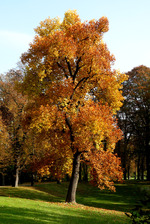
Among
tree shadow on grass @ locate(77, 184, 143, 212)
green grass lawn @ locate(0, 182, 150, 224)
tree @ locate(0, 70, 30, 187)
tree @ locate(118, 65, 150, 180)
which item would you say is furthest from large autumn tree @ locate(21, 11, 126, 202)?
tree @ locate(118, 65, 150, 180)

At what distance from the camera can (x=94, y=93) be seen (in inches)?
750

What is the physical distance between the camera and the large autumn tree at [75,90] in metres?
15.9

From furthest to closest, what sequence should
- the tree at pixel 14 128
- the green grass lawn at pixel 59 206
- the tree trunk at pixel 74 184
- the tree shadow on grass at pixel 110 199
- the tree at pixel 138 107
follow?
the tree at pixel 138 107 → the tree at pixel 14 128 → the tree shadow on grass at pixel 110 199 → the tree trunk at pixel 74 184 → the green grass lawn at pixel 59 206

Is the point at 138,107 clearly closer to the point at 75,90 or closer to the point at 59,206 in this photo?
the point at 75,90

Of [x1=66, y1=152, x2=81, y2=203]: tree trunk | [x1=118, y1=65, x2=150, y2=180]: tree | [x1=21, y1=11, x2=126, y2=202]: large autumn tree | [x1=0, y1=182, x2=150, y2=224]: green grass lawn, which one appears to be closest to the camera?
[x1=0, y1=182, x2=150, y2=224]: green grass lawn

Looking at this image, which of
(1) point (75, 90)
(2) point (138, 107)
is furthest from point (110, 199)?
(2) point (138, 107)

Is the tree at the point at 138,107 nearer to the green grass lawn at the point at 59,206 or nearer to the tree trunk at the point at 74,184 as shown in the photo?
the green grass lawn at the point at 59,206

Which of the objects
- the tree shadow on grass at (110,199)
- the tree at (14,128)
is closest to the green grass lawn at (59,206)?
the tree shadow on grass at (110,199)

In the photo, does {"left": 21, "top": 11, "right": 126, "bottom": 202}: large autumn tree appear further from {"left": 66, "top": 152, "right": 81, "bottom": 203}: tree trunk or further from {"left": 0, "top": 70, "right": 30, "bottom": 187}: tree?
{"left": 0, "top": 70, "right": 30, "bottom": 187}: tree

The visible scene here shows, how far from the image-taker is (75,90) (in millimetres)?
18188

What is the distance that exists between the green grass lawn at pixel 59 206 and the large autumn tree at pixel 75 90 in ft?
8.22

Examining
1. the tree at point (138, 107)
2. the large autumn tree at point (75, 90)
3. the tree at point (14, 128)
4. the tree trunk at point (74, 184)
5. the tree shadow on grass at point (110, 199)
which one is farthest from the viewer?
the tree at point (138, 107)

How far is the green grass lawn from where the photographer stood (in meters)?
10.7

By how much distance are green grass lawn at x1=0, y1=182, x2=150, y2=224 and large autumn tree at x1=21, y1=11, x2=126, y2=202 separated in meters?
2.50
